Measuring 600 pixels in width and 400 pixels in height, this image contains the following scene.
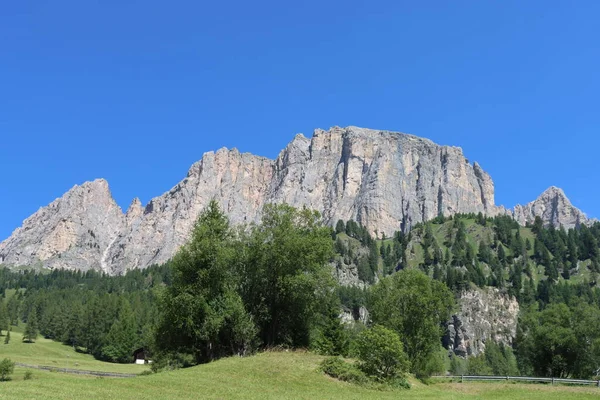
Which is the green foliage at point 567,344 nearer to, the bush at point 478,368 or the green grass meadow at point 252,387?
the green grass meadow at point 252,387

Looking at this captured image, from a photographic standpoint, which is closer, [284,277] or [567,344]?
[284,277]

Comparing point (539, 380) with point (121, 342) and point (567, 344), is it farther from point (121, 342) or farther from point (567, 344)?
point (121, 342)

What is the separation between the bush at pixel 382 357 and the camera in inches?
1582

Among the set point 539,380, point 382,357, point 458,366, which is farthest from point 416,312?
point 458,366

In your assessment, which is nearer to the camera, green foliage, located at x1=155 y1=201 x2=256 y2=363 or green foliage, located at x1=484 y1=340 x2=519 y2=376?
green foliage, located at x1=155 y1=201 x2=256 y2=363

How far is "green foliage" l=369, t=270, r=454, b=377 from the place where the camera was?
199 feet

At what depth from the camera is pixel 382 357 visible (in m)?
40.4

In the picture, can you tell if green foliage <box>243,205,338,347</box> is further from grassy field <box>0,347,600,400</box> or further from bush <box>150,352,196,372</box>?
bush <box>150,352,196,372</box>

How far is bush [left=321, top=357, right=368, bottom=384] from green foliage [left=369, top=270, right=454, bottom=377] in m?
21.5

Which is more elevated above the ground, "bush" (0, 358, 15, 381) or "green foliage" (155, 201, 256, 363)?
"green foliage" (155, 201, 256, 363)

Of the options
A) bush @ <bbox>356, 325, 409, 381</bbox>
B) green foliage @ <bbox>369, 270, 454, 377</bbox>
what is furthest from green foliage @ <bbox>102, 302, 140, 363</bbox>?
bush @ <bbox>356, 325, 409, 381</bbox>

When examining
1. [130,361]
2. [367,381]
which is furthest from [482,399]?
[130,361]

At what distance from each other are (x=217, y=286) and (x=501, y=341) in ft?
580

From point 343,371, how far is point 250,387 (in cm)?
960
